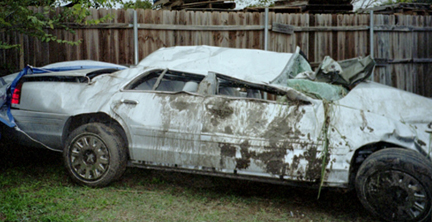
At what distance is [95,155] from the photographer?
4832mm

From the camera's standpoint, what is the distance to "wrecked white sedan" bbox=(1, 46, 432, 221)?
393 centimetres

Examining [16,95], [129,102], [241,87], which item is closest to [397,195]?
[241,87]

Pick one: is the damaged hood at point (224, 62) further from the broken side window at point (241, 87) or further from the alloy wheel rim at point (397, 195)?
the alloy wheel rim at point (397, 195)

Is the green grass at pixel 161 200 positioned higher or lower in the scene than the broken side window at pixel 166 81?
lower

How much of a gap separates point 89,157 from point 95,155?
3.7 inches

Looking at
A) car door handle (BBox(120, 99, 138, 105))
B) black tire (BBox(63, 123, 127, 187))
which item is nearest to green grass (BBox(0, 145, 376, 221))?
black tire (BBox(63, 123, 127, 187))

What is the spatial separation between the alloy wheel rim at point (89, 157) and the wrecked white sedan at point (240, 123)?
13 millimetres

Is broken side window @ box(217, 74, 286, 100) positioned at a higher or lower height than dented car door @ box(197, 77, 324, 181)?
higher

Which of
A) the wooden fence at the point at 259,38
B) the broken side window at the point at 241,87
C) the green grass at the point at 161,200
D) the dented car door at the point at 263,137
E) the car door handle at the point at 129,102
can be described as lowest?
the green grass at the point at 161,200

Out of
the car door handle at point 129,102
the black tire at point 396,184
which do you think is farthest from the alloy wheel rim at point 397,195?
the car door handle at point 129,102

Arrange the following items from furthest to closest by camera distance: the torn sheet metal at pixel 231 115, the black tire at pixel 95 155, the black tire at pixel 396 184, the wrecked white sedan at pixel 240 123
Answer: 1. the black tire at pixel 95 155
2. the torn sheet metal at pixel 231 115
3. the wrecked white sedan at pixel 240 123
4. the black tire at pixel 396 184

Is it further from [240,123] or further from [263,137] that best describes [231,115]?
[263,137]

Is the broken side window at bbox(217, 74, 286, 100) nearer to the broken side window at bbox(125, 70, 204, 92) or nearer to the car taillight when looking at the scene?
the broken side window at bbox(125, 70, 204, 92)

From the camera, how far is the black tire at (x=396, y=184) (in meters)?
3.72
